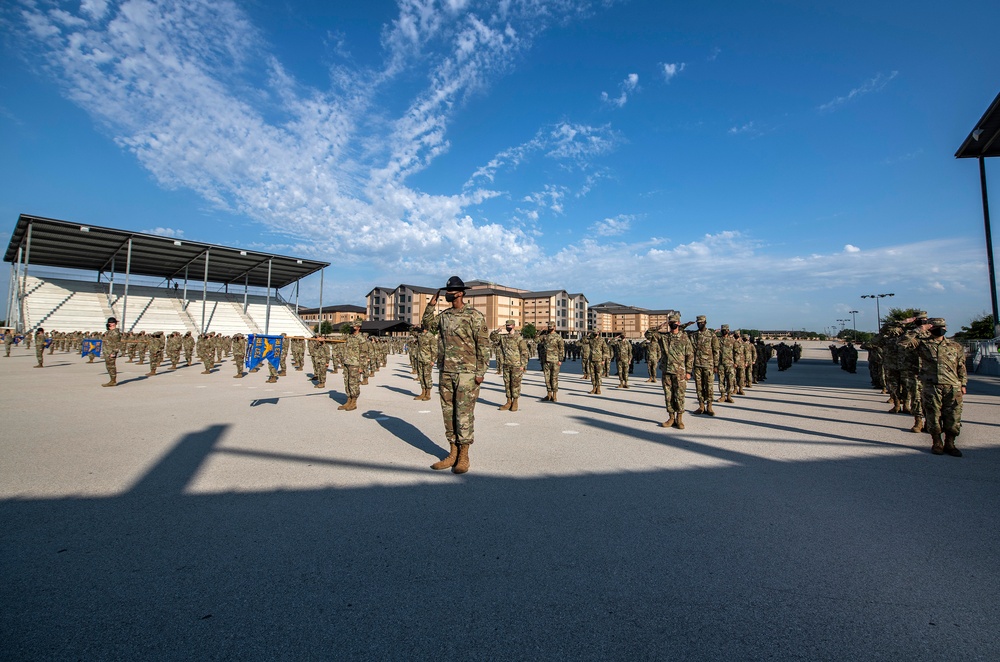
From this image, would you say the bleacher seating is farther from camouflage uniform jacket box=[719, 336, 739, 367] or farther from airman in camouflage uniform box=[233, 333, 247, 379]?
camouflage uniform jacket box=[719, 336, 739, 367]

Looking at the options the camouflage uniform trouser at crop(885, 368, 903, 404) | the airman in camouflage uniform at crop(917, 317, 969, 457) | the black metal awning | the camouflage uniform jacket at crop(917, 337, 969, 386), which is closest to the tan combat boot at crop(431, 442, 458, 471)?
the airman in camouflage uniform at crop(917, 317, 969, 457)

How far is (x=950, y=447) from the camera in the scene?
19.9 feet

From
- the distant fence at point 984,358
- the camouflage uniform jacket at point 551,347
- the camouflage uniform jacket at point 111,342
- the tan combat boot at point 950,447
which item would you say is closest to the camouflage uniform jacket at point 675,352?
the tan combat boot at point 950,447

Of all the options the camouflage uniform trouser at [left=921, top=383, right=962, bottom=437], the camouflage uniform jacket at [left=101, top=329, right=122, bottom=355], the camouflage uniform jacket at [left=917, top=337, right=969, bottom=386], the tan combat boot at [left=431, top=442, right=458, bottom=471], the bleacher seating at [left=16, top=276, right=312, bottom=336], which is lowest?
the tan combat boot at [left=431, top=442, right=458, bottom=471]

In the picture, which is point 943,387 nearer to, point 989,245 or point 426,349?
point 426,349

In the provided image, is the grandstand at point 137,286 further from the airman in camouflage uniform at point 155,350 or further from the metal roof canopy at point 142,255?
the airman in camouflage uniform at point 155,350

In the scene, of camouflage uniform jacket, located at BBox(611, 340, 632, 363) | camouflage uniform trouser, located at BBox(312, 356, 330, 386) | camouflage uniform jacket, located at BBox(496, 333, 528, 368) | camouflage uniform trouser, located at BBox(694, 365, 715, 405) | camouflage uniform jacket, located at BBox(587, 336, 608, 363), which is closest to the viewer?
camouflage uniform trouser, located at BBox(694, 365, 715, 405)

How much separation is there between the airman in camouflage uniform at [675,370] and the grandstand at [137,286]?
44304 mm

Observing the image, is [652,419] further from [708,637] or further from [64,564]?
[64,564]

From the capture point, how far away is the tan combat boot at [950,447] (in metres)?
6.01

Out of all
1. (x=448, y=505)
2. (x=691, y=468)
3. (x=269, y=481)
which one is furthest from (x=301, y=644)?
(x=691, y=468)

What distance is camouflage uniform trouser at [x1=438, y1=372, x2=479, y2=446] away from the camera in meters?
5.12

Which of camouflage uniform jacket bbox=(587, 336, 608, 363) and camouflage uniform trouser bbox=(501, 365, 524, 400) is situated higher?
camouflage uniform jacket bbox=(587, 336, 608, 363)

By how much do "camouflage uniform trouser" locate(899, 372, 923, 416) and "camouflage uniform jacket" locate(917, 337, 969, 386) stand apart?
16.3 inches
